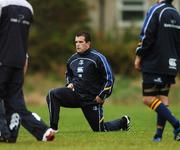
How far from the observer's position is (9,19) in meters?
13.2

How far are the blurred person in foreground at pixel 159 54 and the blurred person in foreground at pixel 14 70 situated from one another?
5.26 ft

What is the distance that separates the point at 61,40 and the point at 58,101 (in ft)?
73.3

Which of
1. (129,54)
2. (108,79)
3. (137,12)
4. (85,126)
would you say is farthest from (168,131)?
(137,12)

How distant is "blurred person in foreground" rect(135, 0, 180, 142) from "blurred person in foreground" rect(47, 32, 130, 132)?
262 cm

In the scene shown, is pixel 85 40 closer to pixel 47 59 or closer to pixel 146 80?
pixel 146 80

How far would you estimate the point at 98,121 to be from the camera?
1667 centimetres

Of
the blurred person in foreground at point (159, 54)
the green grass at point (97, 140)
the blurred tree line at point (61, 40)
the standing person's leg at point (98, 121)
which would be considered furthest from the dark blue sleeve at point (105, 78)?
the blurred tree line at point (61, 40)

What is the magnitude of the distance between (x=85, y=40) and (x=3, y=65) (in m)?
3.45

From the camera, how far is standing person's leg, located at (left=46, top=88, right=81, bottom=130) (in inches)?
639

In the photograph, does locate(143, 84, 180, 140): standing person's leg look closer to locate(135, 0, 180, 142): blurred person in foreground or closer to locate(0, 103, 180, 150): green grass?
locate(135, 0, 180, 142): blurred person in foreground

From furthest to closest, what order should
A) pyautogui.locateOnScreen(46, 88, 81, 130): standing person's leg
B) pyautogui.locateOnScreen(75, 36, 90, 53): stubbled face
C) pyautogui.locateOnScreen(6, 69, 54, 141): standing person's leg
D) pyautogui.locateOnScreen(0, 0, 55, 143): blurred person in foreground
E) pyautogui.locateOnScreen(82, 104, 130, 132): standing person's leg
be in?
1. pyautogui.locateOnScreen(82, 104, 130, 132): standing person's leg
2. pyautogui.locateOnScreen(75, 36, 90, 53): stubbled face
3. pyautogui.locateOnScreen(46, 88, 81, 130): standing person's leg
4. pyautogui.locateOnScreen(6, 69, 54, 141): standing person's leg
5. pyautogui.locateOnScreen(0, 0, 55, 143): blurred person in foreground

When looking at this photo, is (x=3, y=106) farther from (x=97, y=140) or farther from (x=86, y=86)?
(x=86, y=86)

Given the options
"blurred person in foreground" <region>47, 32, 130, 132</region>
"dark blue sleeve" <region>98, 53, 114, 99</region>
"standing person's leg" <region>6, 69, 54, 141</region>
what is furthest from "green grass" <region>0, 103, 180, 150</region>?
"dark blue sleeve" <region>98, 53, 114, 99</region>

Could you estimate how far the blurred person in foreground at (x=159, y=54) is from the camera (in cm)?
1352
